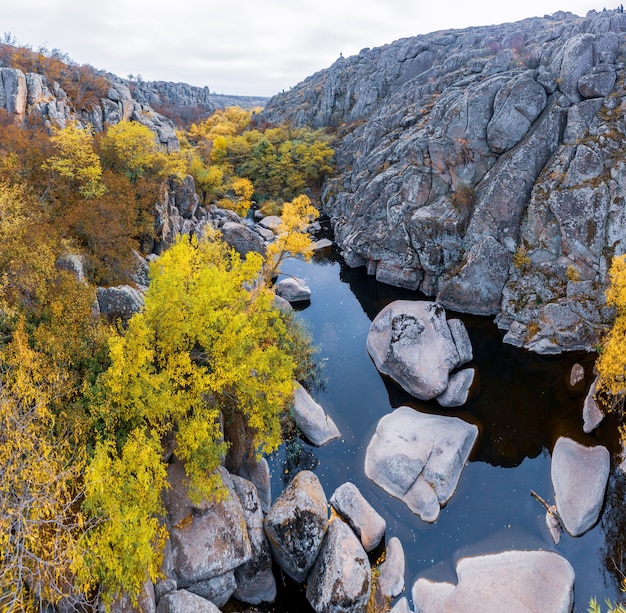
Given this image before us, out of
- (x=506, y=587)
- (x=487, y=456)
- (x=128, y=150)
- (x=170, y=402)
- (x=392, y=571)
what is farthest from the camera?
(x=128, y=150)

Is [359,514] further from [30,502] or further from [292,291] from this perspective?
[292,291]

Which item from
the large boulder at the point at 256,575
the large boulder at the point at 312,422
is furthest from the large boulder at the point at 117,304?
the large boulder at the point at 256,575

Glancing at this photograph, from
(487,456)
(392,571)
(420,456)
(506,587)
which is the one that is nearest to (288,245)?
(420,456)

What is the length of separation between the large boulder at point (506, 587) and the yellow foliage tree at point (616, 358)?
1089 centimetres

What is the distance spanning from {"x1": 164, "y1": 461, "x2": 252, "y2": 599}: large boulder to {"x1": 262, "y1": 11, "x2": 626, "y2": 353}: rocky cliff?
29.0 m

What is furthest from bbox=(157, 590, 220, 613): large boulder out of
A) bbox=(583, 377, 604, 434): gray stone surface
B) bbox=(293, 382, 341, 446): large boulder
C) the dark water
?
bbox=(583, 377, 604, 434): gray stone surface

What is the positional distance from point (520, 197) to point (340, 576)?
37.5 metres

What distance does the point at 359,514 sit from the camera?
63.8ft

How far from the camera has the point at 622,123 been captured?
35.1 m

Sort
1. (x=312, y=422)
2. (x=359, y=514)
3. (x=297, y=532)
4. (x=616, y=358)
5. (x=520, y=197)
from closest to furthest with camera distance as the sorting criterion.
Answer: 1. (x=297, y=532)
2. (x=359, y=514)
3. (x=616, y=358)
4. (x=312, y=422)
5. (x=520, y=197)

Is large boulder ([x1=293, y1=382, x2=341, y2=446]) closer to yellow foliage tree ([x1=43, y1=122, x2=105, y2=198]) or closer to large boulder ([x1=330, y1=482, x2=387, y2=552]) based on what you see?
large boulder ([x1=330, y1=482, x2=387, y2=552])

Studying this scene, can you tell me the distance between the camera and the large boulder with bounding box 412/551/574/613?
16109 mm

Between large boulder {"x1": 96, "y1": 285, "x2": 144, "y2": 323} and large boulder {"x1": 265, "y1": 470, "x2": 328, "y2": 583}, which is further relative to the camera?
large boulder {"x1": 96, "y1": 285, "x2": 144, "y2": 323}

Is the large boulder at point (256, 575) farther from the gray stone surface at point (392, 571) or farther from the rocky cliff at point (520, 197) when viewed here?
the rocky cliff at point (520, 197)
